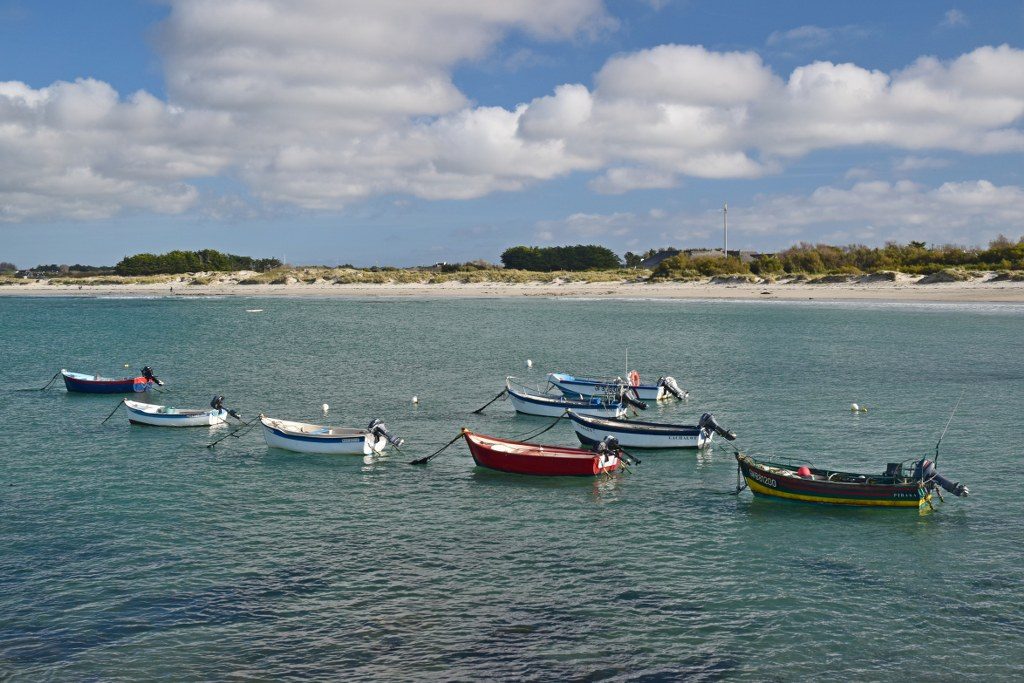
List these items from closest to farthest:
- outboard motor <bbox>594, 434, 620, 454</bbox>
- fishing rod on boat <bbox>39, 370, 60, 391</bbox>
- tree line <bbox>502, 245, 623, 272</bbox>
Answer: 1. outboard motor <bbox>594, 434, 620, 454</bbox>
2. fishing rod on boat <bbox>39, 370, 60, 391</bbox>
3. tree line <bbox>502, 245, 623, 272</bbox>

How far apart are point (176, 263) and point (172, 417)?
502ft

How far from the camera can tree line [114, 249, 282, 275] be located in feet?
563

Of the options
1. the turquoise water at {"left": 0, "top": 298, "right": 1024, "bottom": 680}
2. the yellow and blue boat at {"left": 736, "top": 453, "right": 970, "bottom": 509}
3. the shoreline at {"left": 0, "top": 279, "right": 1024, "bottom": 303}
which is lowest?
the turquoise water at {"left": 0, "top": 298, "right": 1024, "bottom": 680}

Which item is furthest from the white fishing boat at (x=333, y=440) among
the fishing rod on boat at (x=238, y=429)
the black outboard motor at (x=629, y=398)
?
the black outboard motor at (x=629, y=398)

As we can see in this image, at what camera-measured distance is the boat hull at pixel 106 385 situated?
39500 mm

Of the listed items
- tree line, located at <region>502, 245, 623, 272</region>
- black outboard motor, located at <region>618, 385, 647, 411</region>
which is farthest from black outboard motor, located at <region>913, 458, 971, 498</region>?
tree line, located at <region>502, 245, 623, 272</region>

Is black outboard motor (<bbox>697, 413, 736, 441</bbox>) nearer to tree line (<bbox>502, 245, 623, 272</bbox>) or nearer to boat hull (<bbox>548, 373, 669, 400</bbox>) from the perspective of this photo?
boat hull (<bbox>548, 373, 669, 400</bbox>)

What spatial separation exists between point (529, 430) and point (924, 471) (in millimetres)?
14890

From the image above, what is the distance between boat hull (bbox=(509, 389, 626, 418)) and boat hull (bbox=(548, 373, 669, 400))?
3066 millimetres

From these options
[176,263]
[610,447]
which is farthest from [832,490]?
[176,263]

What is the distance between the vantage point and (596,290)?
12356cm

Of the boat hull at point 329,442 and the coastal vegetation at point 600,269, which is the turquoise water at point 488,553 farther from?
the coastal vegetation at point 600,269

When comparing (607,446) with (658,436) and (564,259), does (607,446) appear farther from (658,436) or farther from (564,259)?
(564,259)

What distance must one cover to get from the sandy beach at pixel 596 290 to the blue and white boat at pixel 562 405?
67.0 metres
